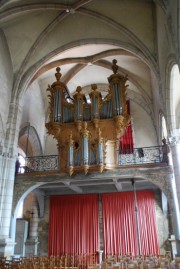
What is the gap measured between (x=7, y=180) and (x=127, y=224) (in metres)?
7.10

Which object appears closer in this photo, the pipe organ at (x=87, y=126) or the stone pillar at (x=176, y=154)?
the stone pillar at (x=176, y=154)

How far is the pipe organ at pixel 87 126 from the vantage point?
36.2 feet

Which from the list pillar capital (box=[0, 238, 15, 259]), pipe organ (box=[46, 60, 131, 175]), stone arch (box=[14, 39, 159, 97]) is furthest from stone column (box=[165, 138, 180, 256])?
pillar capital (box=[0, 238, 15, 259])

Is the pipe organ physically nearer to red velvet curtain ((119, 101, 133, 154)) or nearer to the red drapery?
red velvet curtain ((119, 101, 133, 154))

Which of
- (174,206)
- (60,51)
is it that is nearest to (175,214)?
(174,206)

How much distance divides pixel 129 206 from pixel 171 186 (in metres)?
4.63

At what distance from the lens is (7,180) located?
10.4m

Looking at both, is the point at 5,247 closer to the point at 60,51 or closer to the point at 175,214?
the point at 175,214

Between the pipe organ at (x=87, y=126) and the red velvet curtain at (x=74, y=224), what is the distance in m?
4.61

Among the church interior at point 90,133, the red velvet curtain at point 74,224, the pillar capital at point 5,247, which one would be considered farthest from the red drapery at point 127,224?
the pillar capital at point 5,247

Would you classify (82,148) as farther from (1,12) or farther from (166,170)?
(1,12)

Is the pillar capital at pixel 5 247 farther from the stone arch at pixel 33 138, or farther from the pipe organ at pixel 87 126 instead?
the stone arch at pixel 33 138

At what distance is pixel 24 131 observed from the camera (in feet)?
48.9

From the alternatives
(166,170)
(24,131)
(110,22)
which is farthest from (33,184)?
(110,22)
